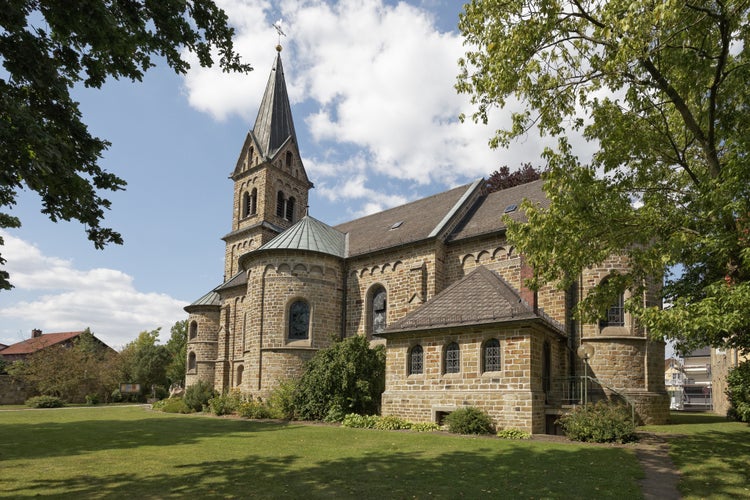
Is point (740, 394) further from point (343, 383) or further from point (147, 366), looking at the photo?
point (147, 366)

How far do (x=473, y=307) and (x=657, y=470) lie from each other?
9.01 metres

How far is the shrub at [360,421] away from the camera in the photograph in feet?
62.4

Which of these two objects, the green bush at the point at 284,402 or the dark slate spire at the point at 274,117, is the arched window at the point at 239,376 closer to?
the green bush at the point at 284,402

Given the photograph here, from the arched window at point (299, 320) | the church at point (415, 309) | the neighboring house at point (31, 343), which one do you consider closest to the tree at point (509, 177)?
the church at point (415, 309)

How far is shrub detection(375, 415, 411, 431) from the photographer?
18406 millimetres

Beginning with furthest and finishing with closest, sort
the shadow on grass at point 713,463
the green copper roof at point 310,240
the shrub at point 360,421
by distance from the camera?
the green copper roof at point 310,240
the shrub at point 360,421
the shadow on grass at point 713,463

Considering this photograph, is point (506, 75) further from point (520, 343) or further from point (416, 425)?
point (416, 425)

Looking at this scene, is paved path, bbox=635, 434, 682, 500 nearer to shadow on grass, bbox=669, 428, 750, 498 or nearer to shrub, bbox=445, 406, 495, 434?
shadow on grass, bbox=669, 428, 750, 498

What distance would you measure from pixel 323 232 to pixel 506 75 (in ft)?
66.8

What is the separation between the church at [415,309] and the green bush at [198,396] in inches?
94.2

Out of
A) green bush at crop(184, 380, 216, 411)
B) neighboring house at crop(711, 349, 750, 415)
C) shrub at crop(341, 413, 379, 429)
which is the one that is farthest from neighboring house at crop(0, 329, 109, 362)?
neighboring house at crop(711, 349, 750, 415)

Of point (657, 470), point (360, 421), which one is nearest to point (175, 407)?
point (360, 421)

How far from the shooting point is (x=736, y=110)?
11984 millimetres

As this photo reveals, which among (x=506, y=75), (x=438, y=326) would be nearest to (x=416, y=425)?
(x=438, y=326)
